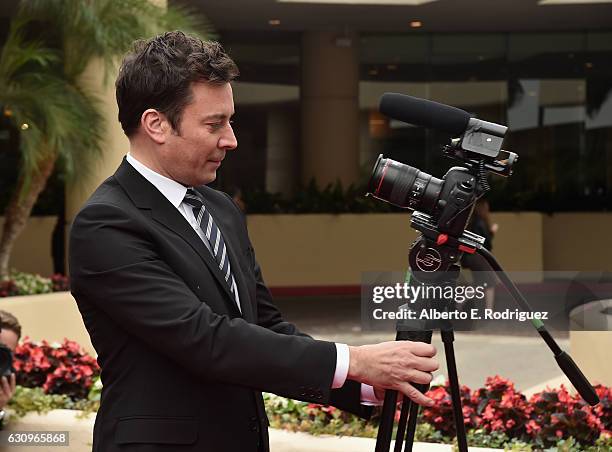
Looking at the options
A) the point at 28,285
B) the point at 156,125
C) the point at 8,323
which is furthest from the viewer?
the point at 28,285

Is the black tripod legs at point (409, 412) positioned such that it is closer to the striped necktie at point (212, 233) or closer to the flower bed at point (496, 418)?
the striped necktie at point (212, 233)

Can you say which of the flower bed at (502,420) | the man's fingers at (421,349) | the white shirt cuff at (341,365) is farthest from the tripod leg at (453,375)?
the flower bed at (502,420)

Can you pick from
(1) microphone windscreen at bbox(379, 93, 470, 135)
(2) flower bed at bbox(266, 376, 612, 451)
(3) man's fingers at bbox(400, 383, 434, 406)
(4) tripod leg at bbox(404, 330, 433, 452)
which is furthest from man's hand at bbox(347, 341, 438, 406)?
(2) flower bed at bbox(266, 376, 612, 451)

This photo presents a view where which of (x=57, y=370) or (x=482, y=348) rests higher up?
(x=57, y=370)

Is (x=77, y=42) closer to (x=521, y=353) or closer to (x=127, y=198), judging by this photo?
(x=521, y=353)

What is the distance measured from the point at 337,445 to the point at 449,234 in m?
2.18

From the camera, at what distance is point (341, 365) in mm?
2240

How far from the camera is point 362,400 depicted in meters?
2.57

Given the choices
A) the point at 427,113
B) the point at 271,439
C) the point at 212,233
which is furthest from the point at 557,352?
the point at 271,439

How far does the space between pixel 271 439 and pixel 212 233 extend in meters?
2.20

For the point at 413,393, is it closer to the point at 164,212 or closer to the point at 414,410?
the point at 414,410

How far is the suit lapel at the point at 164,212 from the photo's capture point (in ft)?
7.73

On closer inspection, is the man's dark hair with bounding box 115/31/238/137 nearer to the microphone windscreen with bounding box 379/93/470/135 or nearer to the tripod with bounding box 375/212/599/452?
the microphone windscreen with bounding box 379/93/470/135

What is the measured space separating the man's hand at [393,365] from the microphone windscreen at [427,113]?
542 mm
